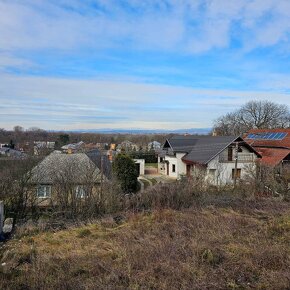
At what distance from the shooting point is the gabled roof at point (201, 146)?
2808cm

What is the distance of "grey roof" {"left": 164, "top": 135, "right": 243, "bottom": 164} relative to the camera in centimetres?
2811

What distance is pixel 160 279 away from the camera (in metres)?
5.00

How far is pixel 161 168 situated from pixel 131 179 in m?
13.6

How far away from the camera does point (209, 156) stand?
27984mm

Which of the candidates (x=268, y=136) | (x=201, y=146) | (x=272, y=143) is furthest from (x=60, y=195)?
(x=268, y=136)

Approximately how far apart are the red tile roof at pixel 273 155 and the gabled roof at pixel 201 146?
1.24 m

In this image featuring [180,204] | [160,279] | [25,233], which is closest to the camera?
[160,279]

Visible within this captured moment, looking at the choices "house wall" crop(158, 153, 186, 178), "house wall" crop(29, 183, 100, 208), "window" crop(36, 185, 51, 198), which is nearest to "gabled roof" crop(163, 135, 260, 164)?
"house wall" crop(158, 153, 186, 178)

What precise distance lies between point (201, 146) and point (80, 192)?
2094 cm

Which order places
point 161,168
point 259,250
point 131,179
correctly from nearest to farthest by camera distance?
1. point 259,250
2. point 131,179
3. point 161,168

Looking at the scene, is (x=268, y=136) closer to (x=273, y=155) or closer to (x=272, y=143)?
(x=272, y=143)

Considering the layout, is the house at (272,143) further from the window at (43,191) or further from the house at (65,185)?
the window at (43,191)

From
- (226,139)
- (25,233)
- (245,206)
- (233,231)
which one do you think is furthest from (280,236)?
(226,139)

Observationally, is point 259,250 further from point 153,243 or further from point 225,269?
point 153,243
